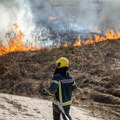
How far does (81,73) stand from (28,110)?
14.9 feet

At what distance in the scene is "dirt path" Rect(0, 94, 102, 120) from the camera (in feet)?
30.2

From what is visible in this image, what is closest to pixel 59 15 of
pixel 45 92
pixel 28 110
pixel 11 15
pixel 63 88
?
pixel 11 15

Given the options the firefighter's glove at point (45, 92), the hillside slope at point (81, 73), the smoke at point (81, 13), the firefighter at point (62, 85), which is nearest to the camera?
the firefighter at point (62, 85)

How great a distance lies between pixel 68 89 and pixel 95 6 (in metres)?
37.6

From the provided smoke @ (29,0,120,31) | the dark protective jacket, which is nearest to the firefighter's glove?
the dark protective jacket

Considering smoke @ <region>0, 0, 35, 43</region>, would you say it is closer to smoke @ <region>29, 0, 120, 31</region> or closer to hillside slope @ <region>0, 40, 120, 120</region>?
smoke @ <region>29, 0, 120, 31</region>

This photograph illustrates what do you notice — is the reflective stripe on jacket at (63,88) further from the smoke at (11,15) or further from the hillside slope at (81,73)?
the smoke at (11,15)

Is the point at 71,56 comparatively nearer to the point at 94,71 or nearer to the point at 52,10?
the point at 94,71

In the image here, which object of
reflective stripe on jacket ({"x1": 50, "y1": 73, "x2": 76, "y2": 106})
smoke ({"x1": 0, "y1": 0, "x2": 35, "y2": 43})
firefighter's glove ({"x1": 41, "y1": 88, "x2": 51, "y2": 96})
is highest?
smoke ({"x1": 0, "y1": 0, "x2": 35, "y2": 43})

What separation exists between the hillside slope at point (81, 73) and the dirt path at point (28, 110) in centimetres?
71

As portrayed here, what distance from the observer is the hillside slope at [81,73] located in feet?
37.1

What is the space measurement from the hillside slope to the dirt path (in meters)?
0.71

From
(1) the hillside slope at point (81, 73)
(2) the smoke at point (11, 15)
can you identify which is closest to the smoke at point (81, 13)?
(2) the smoke at point (11, 15)

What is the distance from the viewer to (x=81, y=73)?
1387 centimetres
